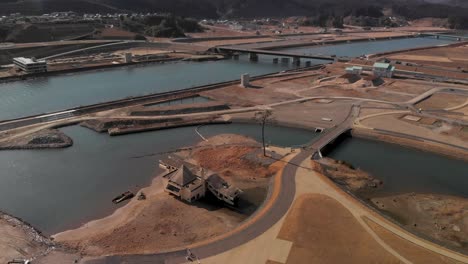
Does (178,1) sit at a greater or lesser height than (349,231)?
greater

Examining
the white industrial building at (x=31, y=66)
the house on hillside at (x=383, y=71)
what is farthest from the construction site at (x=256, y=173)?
the white industrial building at (x=31, y=66)

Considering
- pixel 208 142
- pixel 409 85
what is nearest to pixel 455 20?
pixel 409 85

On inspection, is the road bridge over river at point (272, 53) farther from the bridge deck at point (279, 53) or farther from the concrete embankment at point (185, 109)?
the concrete embankment at point (185, 109)

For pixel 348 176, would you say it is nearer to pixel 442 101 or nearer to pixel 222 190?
pixel 222 190

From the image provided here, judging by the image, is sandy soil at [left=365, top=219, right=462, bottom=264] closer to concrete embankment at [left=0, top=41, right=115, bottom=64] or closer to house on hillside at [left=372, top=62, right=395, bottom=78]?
house on hillside at [left=372, top=62, right=395, bottom=78]

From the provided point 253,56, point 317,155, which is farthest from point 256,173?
point 253,56

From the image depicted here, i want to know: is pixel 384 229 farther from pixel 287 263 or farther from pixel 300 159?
pixel 300 159
